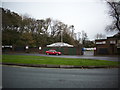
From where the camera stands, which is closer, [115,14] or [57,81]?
[57,81]

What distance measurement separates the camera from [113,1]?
32.1 metres

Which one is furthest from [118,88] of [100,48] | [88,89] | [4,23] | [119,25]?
[4,23]

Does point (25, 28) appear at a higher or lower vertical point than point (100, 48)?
higher

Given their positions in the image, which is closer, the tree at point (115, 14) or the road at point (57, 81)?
the road at point (57, 81)

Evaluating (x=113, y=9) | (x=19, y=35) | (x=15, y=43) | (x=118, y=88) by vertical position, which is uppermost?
(x=113, y=9)

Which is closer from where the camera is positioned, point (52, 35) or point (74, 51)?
point (74, 51)

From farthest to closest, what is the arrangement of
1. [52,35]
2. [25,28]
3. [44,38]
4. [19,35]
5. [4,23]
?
[52,35], [44,38], [25,28], [19,35], [4,23]

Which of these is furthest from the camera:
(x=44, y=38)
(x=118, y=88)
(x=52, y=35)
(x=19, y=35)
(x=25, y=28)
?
(x=52, y=35)

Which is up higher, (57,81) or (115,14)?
(115,14)

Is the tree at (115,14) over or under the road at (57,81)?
over

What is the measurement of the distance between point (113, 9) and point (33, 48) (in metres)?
30.4

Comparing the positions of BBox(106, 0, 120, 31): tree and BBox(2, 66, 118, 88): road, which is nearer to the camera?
BBox(2, 66, 118, 88): road

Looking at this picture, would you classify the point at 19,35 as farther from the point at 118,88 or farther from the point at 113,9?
the point at 118,88

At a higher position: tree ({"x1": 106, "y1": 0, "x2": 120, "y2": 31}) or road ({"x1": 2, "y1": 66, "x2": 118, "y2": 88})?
tree ({"x1": 106, "y1": 0, "x2": 120, "y2": 31})
